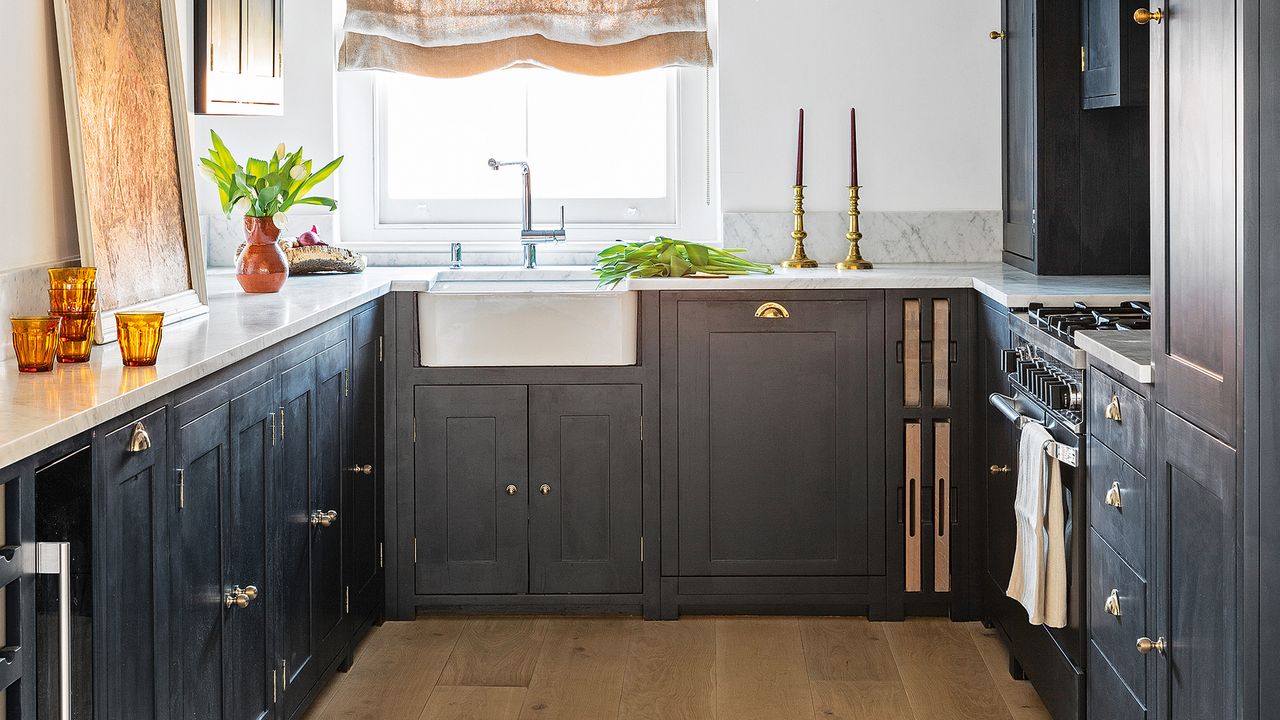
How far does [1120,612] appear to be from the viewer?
240 cm

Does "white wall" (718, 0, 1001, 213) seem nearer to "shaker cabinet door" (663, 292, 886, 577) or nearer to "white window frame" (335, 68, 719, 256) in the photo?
"white window frame" (335, 68, 719, 256)

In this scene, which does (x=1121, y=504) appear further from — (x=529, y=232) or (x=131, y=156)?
(x=529, y=232)

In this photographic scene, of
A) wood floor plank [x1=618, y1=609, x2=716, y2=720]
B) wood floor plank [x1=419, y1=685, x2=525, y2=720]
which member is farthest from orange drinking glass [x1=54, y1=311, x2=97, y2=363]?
wood floor plank [x1=618, y1=609, x2=716, y2=720]

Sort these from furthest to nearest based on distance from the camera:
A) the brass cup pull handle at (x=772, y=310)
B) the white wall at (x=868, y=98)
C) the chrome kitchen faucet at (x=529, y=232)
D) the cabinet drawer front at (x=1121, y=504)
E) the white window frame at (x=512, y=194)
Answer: the white window frame at (x=512, y=194)
the white wall at (x=868, y=98)
the chrome kitchen faucet at (x=529, y=232)
the brass cup pull handle at (x=772, y=310)
the cabinet drawer front at (x=1121, y=504)

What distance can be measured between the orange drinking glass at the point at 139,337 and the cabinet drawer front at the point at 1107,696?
178 centimetres

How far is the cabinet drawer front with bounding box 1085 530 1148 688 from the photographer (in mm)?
2295

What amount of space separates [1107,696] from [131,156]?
7.36 feet

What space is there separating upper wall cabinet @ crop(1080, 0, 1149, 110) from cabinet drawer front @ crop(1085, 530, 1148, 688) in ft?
4.51

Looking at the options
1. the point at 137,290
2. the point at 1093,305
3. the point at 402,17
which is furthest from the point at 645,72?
the point at 137,290

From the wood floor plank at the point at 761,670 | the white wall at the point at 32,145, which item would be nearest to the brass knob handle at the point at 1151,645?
the wood floor plank at the point at 761,670

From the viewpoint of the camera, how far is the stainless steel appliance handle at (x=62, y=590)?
1593 millimetres

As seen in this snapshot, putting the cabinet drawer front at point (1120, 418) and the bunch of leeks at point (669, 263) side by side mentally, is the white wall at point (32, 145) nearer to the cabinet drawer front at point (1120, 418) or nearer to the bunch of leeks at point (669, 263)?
the bunch of leeks at point (669, 263)

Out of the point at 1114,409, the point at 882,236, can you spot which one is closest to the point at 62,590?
the point at 1114,409

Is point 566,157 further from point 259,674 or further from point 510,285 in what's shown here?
point 259,674
